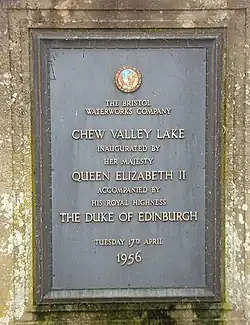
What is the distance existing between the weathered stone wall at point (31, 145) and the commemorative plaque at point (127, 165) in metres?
0.10

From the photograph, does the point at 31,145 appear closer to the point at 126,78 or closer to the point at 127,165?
the point at 127,165

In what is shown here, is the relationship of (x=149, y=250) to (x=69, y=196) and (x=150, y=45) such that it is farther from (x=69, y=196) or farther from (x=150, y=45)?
(x=150, y=45)

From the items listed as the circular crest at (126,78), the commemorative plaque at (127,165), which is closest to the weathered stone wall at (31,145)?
the commemorative plaque at (127,165)

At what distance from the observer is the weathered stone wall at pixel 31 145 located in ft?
12.2

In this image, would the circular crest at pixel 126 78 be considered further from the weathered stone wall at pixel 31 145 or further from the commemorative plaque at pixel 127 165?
the weathered stone wall at pixel 31 145

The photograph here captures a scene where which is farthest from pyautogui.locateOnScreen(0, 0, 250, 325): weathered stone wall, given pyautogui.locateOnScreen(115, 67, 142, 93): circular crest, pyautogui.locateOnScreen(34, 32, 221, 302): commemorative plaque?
pyautogui.locateOnScreen(115, 67, 142, 93): circular crest

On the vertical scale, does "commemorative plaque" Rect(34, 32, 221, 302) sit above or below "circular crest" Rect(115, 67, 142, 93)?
below

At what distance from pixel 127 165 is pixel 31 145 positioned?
2.28 ft

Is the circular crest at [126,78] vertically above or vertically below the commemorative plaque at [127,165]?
above

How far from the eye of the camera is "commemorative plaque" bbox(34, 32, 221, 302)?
3.72 m

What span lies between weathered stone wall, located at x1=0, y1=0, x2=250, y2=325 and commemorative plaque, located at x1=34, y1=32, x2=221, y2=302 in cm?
10

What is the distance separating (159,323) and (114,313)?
333mm

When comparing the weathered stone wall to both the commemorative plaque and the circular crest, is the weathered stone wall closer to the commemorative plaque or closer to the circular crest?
the commemorative plaque

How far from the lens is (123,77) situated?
12.2 ft
